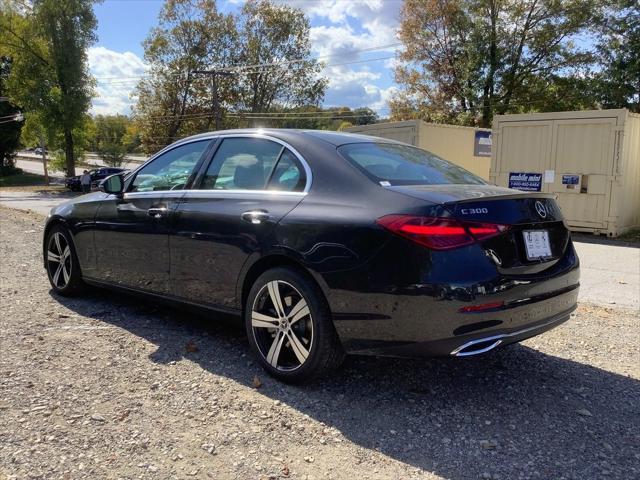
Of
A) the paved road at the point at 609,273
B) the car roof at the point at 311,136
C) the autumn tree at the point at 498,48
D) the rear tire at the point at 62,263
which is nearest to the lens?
the car roof at the point at 311,136

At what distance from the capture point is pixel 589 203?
1181cm

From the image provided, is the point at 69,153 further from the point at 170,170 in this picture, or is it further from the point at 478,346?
the point at 478,346

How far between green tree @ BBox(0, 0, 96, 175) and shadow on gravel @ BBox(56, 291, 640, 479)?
114ft

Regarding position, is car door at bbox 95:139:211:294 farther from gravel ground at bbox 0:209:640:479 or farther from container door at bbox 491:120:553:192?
container door at bbox 491:120:553:192

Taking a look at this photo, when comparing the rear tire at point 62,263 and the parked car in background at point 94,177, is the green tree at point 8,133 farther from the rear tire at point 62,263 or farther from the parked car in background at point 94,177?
the rear tire at point 62,263

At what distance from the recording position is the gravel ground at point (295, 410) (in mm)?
2746

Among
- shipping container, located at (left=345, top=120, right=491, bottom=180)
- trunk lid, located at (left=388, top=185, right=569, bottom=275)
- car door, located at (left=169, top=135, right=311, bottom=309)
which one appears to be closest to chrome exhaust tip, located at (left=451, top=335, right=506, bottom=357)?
trunk lid, located at (left=388, top=185, right=569, bottom=275)

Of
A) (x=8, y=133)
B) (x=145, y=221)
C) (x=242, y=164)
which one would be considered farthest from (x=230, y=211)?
(x=8, y=133)

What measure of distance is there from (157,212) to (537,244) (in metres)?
2.80

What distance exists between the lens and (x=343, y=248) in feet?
10.6

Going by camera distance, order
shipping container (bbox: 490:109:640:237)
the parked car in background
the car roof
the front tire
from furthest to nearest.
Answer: the parked car in background
shipping container (bbox: 490:109:640:237)
the car roof
the front tire

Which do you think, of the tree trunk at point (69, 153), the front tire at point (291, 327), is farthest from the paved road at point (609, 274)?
the tree trunk at point (69, 153)

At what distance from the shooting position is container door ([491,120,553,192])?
12.2m

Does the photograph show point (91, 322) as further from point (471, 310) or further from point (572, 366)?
point (572, 366)
